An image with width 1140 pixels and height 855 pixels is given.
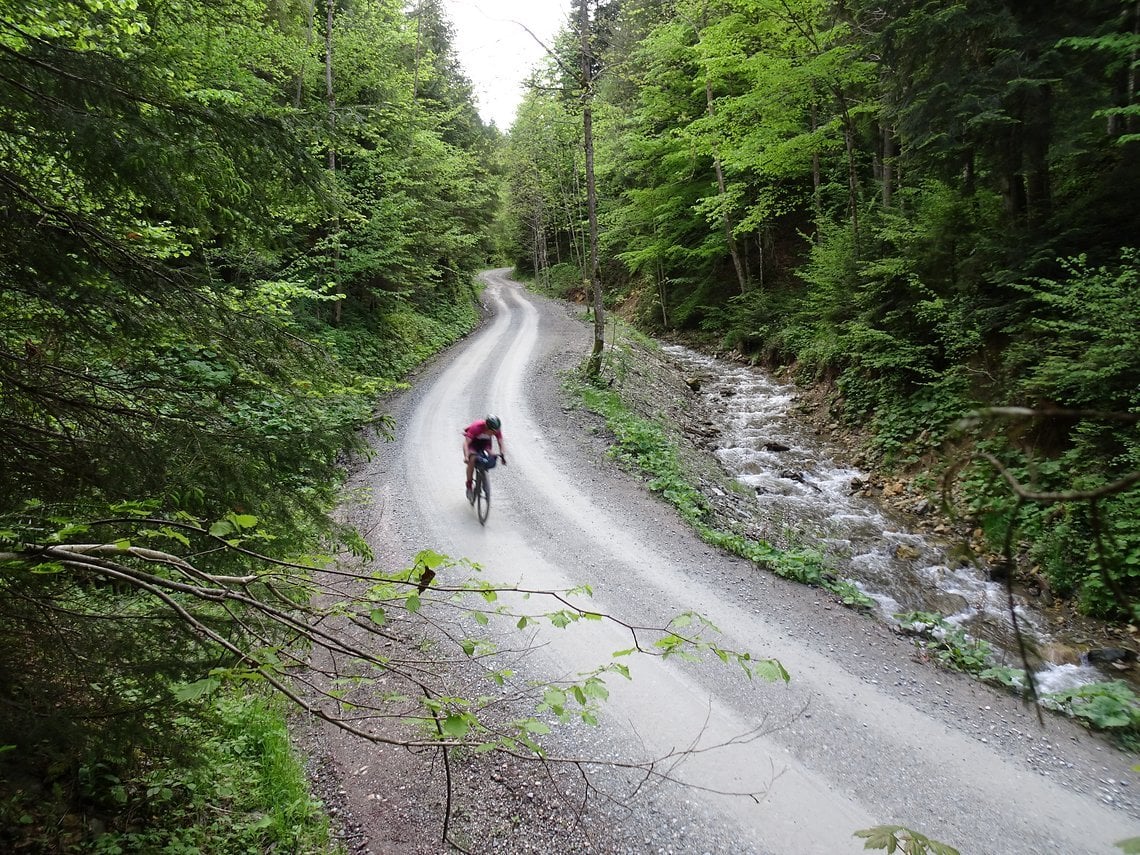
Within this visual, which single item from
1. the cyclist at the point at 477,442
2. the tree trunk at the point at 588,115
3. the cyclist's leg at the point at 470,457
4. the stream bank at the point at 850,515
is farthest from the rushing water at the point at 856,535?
the cyclist's leg at the point at 470,457

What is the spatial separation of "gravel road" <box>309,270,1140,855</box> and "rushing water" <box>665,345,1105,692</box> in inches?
39.5

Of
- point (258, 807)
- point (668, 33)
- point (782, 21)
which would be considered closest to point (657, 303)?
point (668, 33)

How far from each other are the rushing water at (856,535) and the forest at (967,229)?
876 mm

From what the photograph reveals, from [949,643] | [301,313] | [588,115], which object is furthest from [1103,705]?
[301,313]

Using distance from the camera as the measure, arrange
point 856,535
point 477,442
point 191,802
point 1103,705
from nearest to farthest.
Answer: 1. point 191,802
2. point 1103,705
3. point 856,535
4. point 477,442

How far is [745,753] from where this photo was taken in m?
5.04

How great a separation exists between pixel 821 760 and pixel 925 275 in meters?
9.77

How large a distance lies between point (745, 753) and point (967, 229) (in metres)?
10.4

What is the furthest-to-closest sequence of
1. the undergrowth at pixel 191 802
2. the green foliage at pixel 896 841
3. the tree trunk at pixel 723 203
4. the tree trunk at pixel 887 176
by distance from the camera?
1. the tree trunk at pixel 723 203
2. the tree trunk at pixel 887 176
3. the undergrowth at pixel 191 802
4. the green foliage at pixel 896 841

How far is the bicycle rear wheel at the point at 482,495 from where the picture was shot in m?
9.28

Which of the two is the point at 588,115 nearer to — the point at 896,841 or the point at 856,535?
the point at 856,535

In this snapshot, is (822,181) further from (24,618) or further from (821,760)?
(24,618)

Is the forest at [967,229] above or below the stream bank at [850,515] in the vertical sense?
above

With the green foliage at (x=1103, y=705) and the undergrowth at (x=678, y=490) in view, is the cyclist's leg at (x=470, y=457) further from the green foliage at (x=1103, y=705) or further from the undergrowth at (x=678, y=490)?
the green foliage at (x=1103, y=705)
